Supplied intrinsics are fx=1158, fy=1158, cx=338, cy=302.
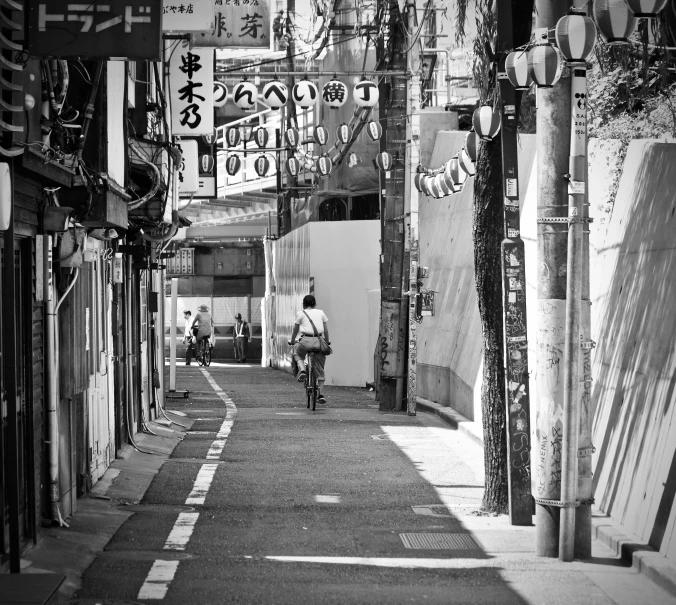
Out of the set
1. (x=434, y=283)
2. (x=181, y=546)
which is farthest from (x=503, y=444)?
(x=434, y=283)

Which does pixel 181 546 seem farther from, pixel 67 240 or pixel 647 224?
pixel 647 224

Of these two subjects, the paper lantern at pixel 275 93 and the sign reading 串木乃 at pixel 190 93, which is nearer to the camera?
the sign reading 串木乃 at pixel 190 93

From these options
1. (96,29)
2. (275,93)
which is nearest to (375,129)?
(275,93)

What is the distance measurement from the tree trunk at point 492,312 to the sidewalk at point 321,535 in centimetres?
40

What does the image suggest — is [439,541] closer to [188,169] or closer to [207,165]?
[188,169]

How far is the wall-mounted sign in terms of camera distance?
21766mm

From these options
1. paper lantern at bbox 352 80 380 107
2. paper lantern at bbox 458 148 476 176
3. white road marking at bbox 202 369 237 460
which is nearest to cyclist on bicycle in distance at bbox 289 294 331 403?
white road marking at bbox 202 369 237 460

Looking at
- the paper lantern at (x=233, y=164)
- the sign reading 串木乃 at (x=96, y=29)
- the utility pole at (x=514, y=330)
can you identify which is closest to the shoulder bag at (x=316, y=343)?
the utility pole at (x=514, y=330)

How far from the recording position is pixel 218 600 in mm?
7816

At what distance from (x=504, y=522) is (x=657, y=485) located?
2.14 metres

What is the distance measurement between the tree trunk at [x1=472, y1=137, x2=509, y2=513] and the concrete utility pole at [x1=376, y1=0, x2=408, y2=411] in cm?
1012

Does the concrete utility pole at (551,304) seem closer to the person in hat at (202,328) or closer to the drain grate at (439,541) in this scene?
the drain grate at (439,541)

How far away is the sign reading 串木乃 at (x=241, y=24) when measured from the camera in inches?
722

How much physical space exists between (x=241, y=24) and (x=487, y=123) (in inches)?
326
